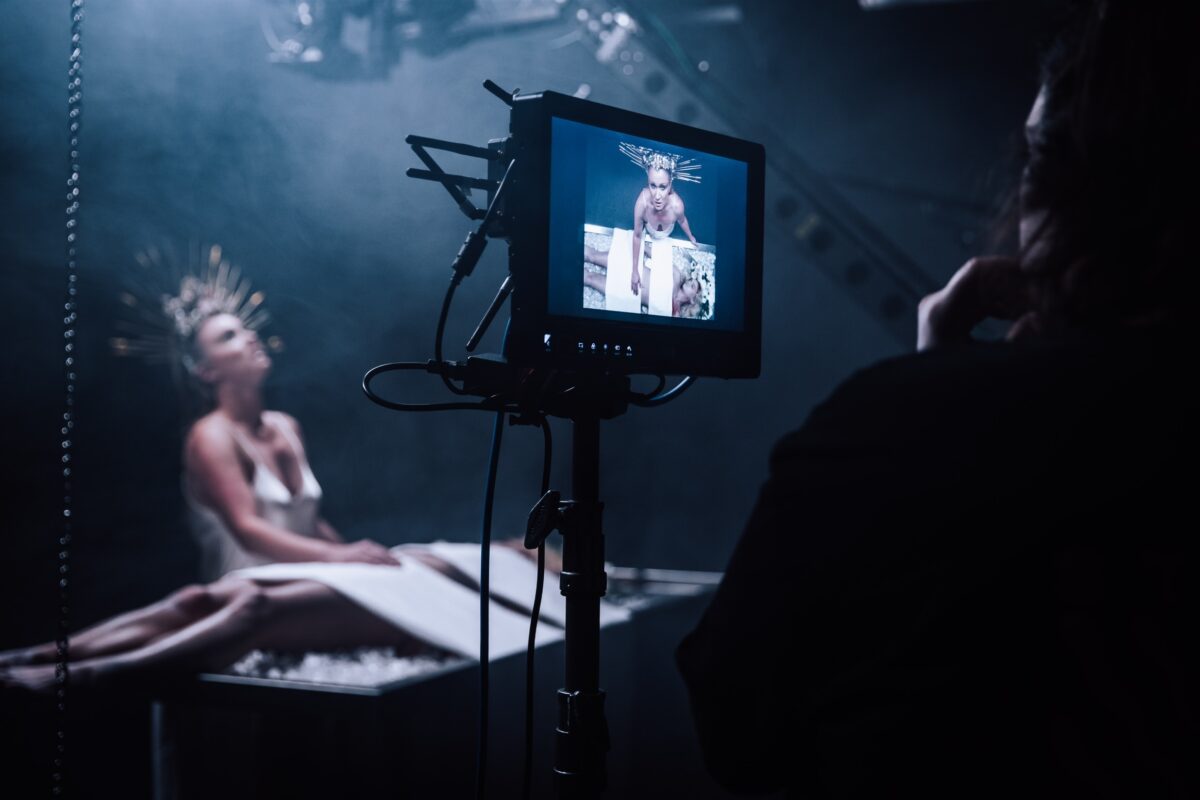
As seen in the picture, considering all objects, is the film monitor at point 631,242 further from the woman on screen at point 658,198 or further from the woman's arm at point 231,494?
the woman's arm at point 231,494

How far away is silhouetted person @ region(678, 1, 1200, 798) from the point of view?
535 millimetres

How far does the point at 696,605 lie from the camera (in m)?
2.73

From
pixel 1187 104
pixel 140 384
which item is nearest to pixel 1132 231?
pixel 1187 104

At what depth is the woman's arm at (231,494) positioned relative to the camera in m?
2.72

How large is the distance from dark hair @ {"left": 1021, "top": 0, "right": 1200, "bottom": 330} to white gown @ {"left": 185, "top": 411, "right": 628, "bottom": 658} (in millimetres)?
Answer: 1452

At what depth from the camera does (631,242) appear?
1.05m

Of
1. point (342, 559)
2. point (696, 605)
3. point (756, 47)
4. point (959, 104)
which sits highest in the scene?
point (756, 47)

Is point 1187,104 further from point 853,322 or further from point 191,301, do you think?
point 191,301

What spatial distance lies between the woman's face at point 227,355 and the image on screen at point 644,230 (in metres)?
2.29

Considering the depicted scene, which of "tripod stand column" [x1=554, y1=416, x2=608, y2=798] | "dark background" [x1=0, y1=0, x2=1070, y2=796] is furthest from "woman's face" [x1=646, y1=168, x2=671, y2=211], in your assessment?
"dark background" [x1=0, y1=0, x2=1070, y2=796]

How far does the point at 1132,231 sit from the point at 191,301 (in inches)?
129

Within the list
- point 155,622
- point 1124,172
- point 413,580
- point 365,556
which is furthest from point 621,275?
point 365,556

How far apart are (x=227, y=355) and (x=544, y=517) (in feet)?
7.55

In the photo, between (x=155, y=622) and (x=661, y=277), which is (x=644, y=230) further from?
(x=155, y=622)
